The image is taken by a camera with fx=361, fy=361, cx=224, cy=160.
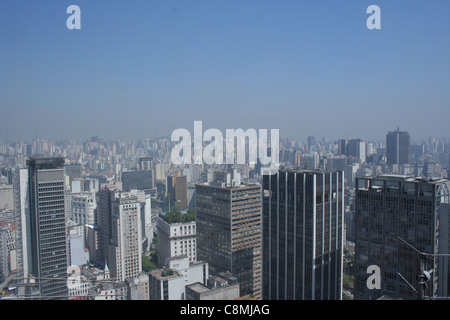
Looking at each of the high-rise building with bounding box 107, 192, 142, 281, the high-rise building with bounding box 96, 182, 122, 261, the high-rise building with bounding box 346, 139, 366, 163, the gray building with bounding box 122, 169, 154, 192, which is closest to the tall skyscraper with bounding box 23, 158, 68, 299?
the high-rise building with bounding box 107, 192, 142, 281

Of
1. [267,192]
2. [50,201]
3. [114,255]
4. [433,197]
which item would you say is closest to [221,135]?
[267,192]

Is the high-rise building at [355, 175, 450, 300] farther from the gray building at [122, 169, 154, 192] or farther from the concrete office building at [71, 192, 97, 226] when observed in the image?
the gray building at [122, 169, 154, 192]

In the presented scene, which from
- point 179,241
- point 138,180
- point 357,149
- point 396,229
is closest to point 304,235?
point 396,229

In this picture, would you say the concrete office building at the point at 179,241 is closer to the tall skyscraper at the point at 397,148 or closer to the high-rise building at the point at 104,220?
the high-rise building at the point at 104,220

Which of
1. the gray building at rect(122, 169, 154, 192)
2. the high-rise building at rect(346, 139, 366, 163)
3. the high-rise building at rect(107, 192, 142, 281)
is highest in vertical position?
the high-rise building at rect(346, 139, 366, 163)

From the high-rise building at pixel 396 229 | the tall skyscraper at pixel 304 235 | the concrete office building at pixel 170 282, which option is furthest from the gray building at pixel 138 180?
the high-rise building at pixel 396 229
